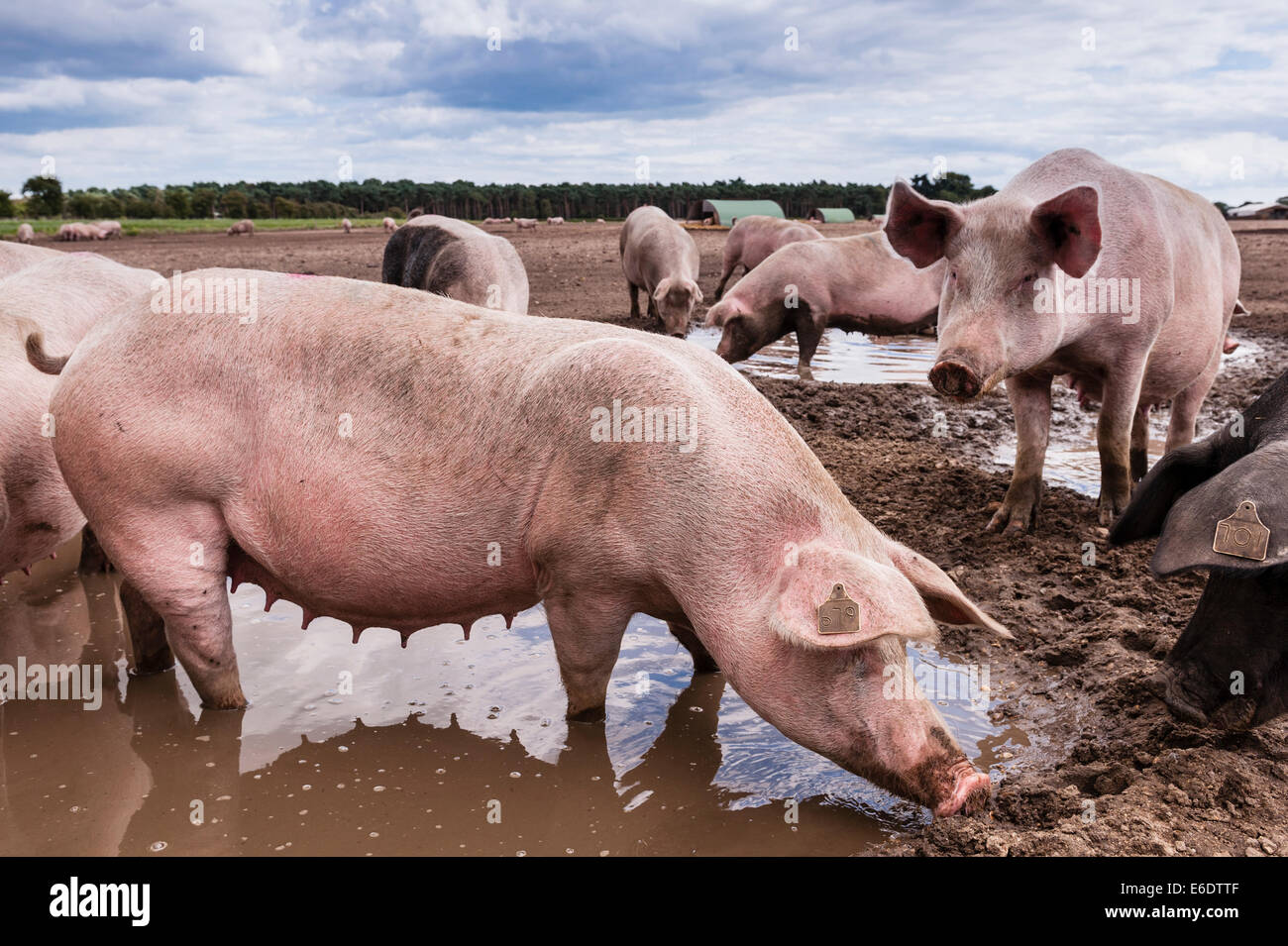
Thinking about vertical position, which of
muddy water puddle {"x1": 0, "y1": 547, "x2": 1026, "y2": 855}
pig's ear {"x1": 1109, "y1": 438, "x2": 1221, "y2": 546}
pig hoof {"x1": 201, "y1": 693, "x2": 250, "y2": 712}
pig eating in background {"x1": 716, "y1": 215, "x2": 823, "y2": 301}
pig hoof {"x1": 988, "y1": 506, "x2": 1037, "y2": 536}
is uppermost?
pig eating in background {"x1": 716, "y1": 215, "x2": 823, "y2": 301}

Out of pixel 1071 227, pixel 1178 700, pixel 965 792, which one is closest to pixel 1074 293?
pixel 1071 227

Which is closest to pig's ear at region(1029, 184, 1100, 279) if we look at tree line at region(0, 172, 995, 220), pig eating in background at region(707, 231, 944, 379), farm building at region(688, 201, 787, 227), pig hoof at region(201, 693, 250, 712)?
pig hoof at region(201, 693, 250, 712)

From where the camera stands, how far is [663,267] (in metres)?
14.6

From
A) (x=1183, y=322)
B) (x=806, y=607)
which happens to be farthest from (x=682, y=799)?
(x=1183, y=322)

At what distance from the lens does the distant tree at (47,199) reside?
50938mm

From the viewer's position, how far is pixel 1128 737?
3.55m

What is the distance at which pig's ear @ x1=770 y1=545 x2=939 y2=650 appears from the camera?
268 cm

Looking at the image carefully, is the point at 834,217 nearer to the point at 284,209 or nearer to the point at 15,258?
the point at 284,209

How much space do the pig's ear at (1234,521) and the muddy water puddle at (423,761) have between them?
100 cm

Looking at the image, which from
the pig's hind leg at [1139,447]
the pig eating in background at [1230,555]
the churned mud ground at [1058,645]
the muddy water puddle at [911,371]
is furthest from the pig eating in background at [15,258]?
the pig's hind leg at [1139,447]

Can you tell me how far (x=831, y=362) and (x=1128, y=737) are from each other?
9.17 meters

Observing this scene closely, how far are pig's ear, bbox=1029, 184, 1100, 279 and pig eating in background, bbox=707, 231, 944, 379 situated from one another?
6.46m

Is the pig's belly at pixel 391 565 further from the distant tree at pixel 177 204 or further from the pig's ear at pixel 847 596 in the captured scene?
the distant tree at pixel 177 204

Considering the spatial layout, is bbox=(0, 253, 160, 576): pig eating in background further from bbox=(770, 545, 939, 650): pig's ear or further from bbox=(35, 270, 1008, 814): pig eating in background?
bbox=(770, 545, 939, 650): pig's ear
